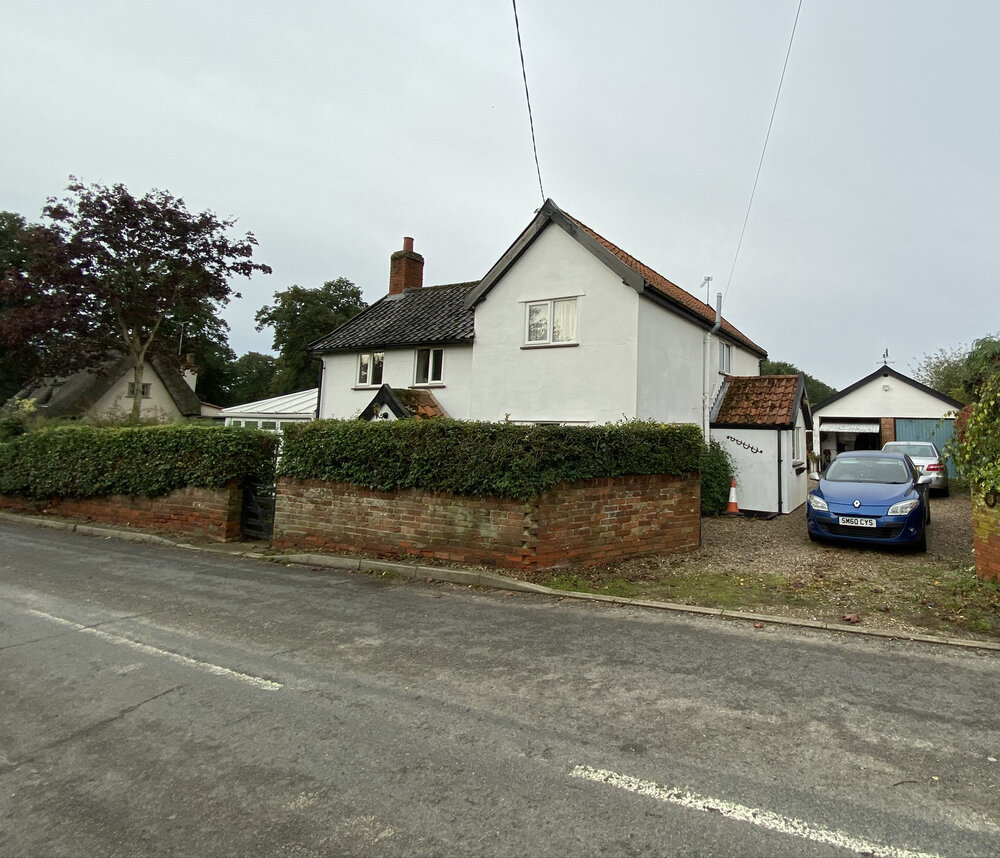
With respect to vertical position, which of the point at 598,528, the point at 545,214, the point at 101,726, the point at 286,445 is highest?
the point at 545,214

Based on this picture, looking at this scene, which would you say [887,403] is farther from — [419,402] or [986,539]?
[986,539]

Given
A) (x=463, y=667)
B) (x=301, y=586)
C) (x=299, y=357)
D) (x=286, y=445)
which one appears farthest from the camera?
(x=299, y=357)

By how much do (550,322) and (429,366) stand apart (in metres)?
4.97

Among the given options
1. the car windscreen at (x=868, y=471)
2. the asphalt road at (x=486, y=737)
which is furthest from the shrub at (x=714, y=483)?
the asphalt road at (x=486, y=737)

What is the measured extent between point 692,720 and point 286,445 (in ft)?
26.1

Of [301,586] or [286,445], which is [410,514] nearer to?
[301,586]

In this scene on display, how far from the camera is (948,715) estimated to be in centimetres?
367

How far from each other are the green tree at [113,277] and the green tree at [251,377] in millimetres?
31103

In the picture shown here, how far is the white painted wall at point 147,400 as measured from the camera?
113 ft

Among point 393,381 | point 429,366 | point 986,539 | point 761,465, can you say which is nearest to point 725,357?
point 761,465

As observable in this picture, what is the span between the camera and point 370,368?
730 inches

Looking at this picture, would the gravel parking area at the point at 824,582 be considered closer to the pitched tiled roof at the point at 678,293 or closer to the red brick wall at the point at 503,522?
the red brick wall at the point at 503,522

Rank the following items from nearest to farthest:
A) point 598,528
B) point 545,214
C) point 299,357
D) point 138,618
→ 1. point 138,618
2. point 598,528
3. point 545,214
4. point 299,357

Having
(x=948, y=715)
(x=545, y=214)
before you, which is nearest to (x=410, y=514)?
(x=948, y=715)
